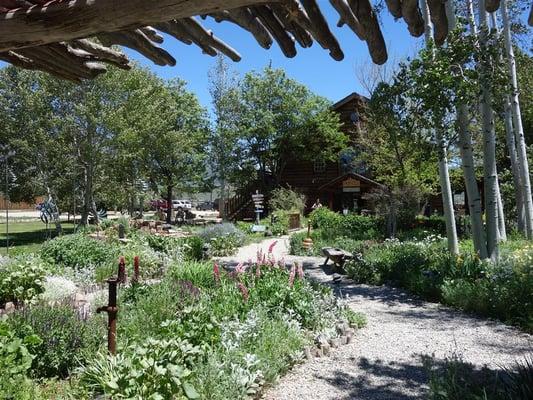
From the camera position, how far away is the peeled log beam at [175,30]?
1881 millimetres

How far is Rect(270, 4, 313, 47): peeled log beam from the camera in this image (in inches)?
63.0

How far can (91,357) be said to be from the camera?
416 cm

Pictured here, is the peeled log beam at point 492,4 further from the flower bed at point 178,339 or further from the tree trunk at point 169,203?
the tree trunk at point 169,203

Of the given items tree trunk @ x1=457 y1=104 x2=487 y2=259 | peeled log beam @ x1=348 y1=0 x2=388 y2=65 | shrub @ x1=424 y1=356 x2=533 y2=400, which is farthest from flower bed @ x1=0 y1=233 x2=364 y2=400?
tree trunk @ x1=457 y1=104 x2=487 y2=259

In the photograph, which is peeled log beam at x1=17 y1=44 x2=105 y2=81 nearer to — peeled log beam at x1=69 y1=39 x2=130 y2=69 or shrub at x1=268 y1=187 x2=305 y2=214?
peeled log beam at x1=69 y1=39 x2=130 y2=69

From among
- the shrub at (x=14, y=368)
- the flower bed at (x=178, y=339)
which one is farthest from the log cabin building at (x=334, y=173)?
the shrub at (x=14, y=368)

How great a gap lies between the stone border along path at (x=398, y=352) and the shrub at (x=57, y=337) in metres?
1.76

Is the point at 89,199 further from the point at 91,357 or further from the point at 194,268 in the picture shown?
the point at 91,357

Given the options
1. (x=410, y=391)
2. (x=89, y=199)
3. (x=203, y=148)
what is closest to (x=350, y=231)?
(x=89, y=199)

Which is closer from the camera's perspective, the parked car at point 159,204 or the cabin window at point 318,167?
the parked car at point 159,204

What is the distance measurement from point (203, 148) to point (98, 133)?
14.0m

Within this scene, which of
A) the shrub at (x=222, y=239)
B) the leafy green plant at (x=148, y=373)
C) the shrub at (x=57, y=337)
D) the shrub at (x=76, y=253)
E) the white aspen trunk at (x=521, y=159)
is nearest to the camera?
the leafy green plant at (x=148, y=373)

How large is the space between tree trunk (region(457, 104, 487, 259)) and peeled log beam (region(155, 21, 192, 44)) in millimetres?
8893

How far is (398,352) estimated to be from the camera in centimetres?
543
